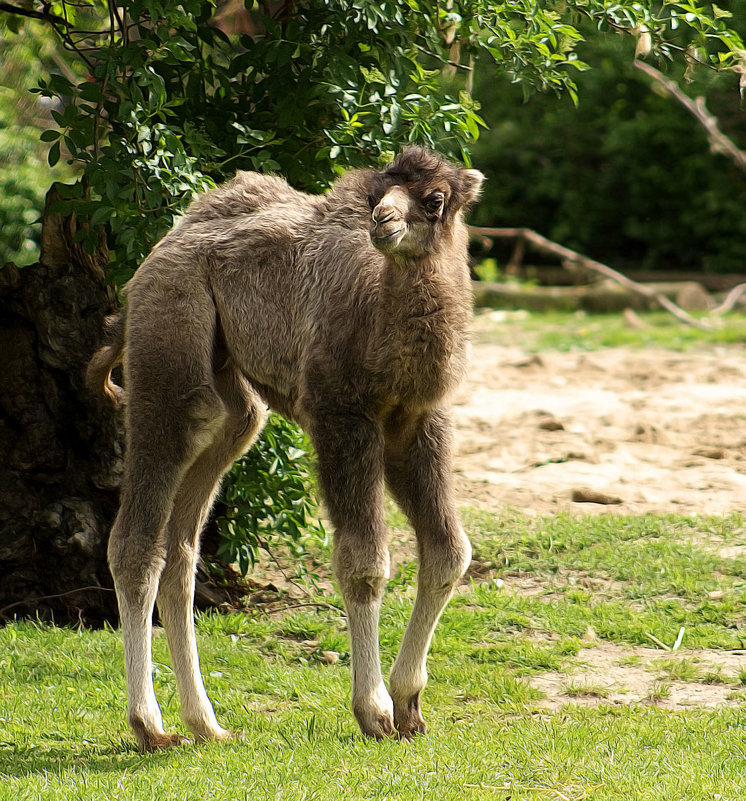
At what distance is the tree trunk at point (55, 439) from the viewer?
6.26m

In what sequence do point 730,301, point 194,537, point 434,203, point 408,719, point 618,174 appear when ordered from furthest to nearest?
point 618,174, point 730,301, point 194,537, point 408,719, point 434,203

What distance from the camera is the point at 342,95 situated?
18.4ft

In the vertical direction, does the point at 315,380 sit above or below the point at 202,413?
above

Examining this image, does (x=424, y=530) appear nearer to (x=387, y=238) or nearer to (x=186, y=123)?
(x=387, y=238)

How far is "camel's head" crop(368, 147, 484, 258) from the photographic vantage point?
3.94m

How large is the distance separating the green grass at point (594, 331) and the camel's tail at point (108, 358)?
9680 millimetres

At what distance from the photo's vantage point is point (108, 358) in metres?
5.02

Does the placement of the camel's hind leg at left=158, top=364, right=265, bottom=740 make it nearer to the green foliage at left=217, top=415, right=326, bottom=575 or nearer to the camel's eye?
the camel's eye

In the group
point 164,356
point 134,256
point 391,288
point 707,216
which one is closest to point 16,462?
point 134,256

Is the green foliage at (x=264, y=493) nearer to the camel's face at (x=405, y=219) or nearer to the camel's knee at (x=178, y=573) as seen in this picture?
the camel's knee at (x=178, y=573)

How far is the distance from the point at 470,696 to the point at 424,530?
3.92ft

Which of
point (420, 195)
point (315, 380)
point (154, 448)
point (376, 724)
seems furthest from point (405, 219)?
point (376, 724)

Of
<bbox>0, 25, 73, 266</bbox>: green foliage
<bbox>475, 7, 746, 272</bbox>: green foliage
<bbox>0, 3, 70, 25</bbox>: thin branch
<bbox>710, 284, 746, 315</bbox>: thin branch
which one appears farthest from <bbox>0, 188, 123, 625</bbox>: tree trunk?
<bbox>475, 7, 746, 272</bbox>: green foliage

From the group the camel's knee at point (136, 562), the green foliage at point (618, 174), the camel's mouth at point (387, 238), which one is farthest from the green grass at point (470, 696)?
the green foliage at point (618, 174)
